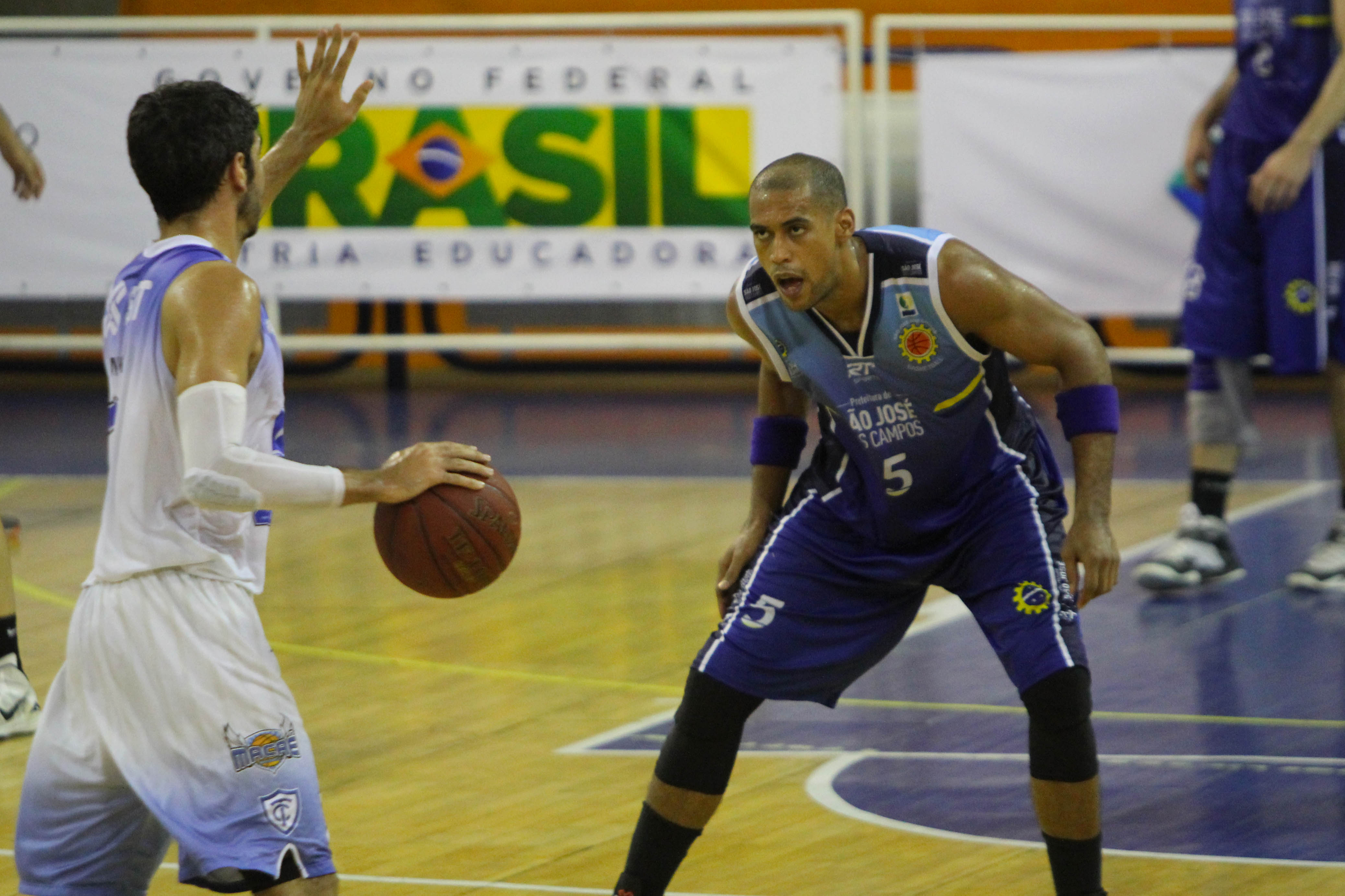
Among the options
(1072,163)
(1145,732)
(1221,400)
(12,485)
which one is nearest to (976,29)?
(1072,163)

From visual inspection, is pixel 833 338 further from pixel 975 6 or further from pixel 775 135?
pixel 975 6

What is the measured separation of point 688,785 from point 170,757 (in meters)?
1.08

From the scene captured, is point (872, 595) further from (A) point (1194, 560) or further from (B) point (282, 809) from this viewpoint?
(A) point (1194, 560)

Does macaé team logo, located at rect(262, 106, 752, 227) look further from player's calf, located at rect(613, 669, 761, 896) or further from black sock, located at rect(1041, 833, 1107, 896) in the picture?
black sock, located at rect(1041, 833, 1107, 896)

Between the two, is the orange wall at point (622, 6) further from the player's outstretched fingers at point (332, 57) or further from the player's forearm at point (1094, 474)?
the player's forearm at point (1094, 474)

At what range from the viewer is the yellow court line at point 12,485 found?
949 centimetres

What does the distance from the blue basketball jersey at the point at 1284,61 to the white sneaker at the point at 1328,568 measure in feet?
4.56

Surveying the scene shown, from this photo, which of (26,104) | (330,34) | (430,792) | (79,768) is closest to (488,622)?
(430,792)

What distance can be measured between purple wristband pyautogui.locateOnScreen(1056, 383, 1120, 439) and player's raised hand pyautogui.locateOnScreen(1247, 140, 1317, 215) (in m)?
3.31

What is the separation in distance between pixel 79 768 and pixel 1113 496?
6306mm

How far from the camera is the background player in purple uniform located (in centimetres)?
706

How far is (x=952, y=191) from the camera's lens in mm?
10922

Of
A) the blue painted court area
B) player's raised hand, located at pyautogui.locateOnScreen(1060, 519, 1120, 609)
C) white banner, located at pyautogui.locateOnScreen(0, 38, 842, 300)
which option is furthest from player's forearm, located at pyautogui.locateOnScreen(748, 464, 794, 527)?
white banner, located at pyautogui.locateOnScreen(0, 38, 842, 300)

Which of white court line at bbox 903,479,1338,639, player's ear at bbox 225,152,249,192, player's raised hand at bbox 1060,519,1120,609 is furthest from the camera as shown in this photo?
white court line at bbox 903,479,1338,639
